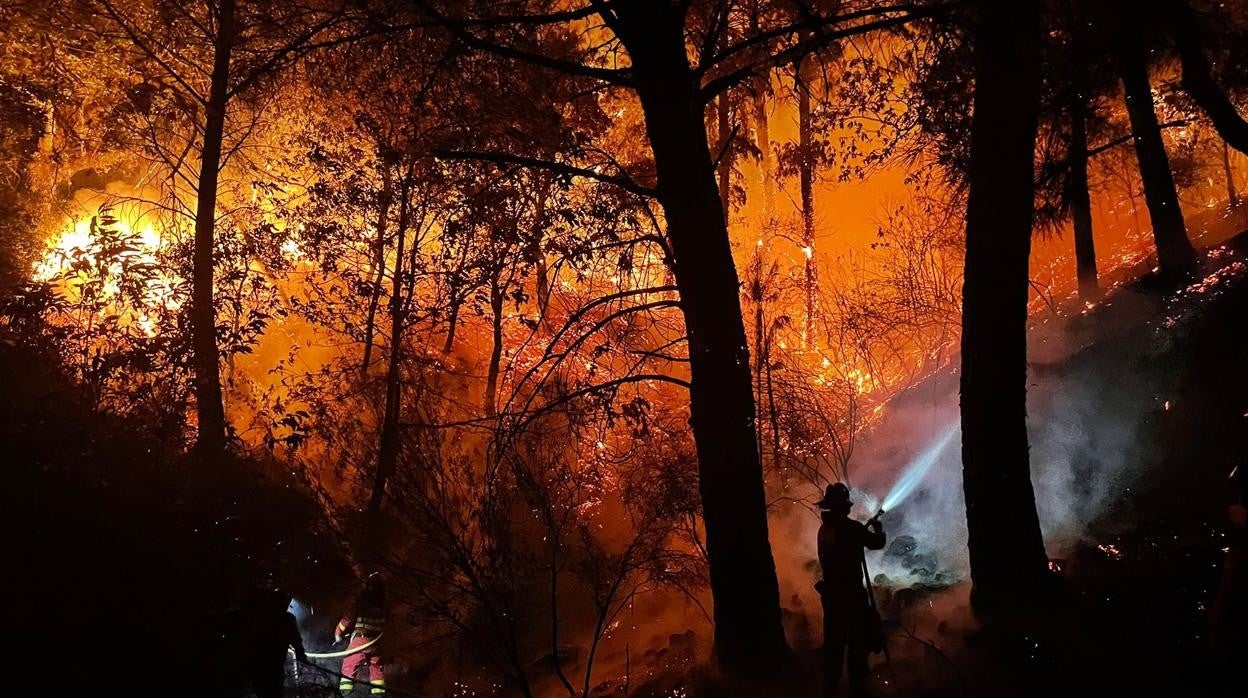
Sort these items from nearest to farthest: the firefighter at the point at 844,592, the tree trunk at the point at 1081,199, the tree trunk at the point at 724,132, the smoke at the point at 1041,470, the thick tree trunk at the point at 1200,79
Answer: the firefighter at the point at 844,592, the smoke at the point at 1041,470, the thick tree trunk at the point at 1200,79, the tree trunk at the point at 1081,199, the tree trunk at the point at 724,132

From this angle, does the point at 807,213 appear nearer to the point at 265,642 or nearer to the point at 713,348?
the point at 713,348

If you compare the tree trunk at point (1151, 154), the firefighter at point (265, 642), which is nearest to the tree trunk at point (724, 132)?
the tree trunk at point (1151, 154)

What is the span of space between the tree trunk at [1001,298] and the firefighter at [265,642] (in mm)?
7319

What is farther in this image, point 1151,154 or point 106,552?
point 1151,154

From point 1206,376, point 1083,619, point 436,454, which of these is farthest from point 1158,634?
point 436,454

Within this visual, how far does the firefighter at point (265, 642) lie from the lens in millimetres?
7852

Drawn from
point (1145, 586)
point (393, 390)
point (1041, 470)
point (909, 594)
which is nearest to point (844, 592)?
point (909, 594)

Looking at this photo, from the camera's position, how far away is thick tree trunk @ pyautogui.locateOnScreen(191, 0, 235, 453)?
1196 centimetres

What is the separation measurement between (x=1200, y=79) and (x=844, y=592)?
418 inches

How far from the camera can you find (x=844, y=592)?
651 cm

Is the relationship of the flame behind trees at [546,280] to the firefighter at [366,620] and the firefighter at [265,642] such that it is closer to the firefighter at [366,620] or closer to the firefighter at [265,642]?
the firefighter at [366,620]

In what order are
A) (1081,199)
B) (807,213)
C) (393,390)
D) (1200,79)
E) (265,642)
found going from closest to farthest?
(265,642)
(1200,79)
(1081,199)
(393,390)
(807,213)

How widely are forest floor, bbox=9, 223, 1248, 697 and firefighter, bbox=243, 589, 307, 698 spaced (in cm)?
60

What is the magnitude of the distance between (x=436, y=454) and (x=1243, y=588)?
28.1 feet
